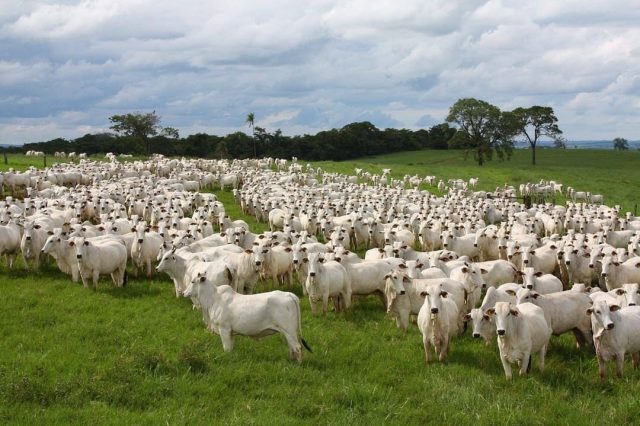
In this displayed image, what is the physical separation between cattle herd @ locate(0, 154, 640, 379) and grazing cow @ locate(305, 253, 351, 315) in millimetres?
39

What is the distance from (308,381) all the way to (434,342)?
10.0 ft

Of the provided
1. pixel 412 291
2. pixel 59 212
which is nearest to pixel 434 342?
pixel 412 291

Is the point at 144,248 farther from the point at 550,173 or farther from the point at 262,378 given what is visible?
the point at 550,173

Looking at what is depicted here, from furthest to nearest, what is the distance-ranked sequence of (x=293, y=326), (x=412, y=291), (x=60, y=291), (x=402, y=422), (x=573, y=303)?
(x=60, y=291) < (x=412, y=291) < (x=573, y=303) < (x=293, y=326) < (x=402, y=422)

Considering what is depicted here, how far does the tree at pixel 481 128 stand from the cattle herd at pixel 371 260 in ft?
165

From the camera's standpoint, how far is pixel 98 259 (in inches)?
745

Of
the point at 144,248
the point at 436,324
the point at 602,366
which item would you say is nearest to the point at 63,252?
the point at 144,248

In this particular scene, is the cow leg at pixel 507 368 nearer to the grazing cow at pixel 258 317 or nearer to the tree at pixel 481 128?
the grazing cow at pixel 258 317

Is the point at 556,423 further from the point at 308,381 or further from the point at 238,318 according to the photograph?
the point at 238,318

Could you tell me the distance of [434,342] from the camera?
1355 cm

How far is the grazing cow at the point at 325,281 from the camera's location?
16578mm

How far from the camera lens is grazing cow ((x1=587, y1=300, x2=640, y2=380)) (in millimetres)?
12391

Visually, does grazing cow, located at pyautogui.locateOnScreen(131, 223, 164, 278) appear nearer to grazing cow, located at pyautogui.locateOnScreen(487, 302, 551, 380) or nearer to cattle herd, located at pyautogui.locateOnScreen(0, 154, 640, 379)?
cattle herd, located at pyautogui.locateOnScreen(0, 154, 640, 379)

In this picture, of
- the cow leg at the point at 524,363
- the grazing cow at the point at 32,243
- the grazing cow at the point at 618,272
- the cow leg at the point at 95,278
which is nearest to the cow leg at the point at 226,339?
the cow leg at the point at 524,363
